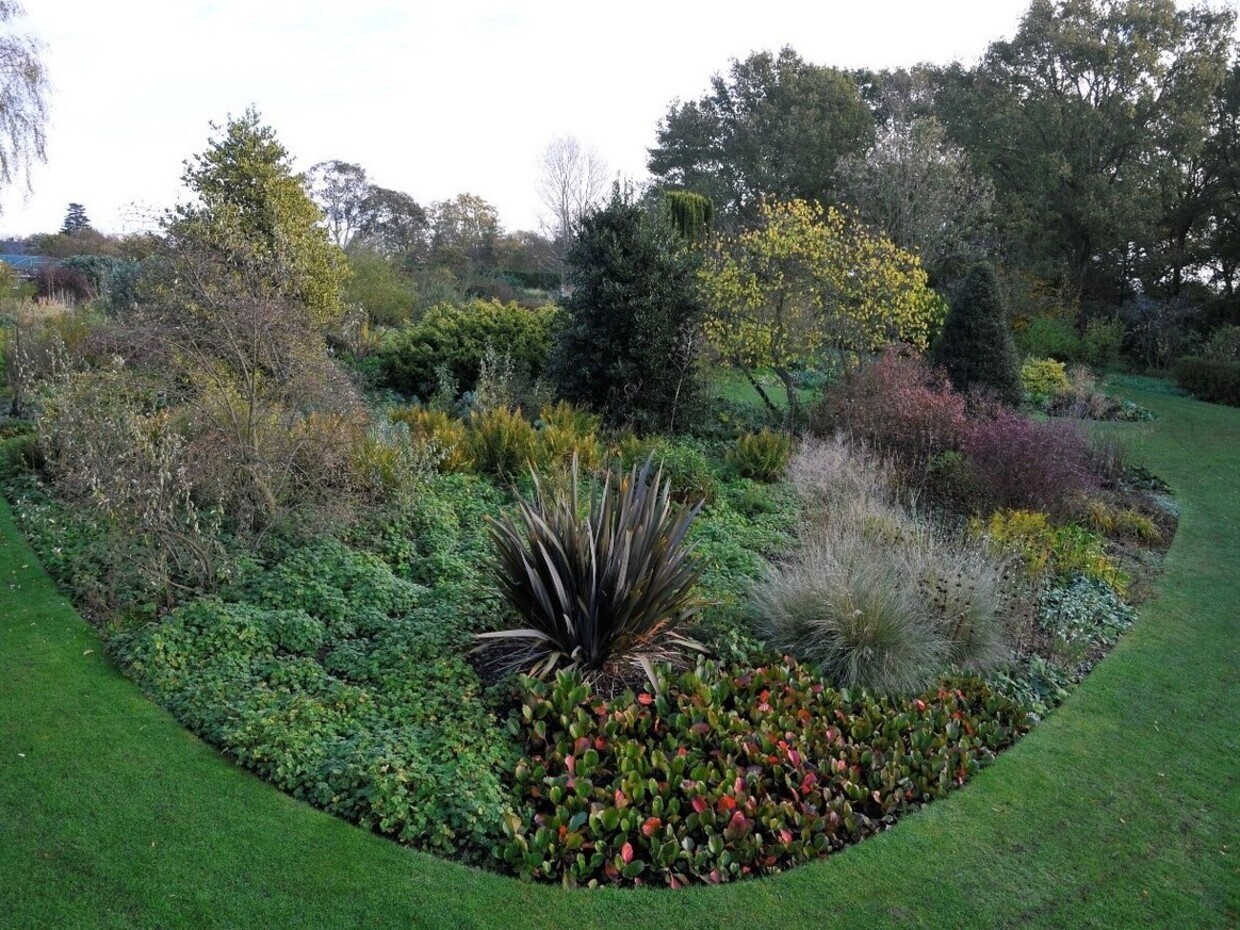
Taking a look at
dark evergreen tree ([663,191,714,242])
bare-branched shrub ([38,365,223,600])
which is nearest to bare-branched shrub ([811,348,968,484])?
bare-branched shrub ([38,365,223,600])

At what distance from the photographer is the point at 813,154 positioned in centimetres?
2953

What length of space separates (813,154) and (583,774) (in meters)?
28.7

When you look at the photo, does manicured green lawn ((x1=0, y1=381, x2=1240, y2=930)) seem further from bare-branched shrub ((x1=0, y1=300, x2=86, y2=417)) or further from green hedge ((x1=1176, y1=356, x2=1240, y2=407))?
green hedge ((x1=1176, y1=356, x2=1240, y2=407))

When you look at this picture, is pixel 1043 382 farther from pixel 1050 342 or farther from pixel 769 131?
pixel 769 131

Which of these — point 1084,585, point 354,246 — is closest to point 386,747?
point 1084,585

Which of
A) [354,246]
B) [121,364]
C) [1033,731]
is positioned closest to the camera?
[1033,731]

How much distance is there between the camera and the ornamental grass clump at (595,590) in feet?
16.5

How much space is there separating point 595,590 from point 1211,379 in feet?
59.1

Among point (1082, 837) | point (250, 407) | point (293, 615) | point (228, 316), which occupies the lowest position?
point (1082, 837)

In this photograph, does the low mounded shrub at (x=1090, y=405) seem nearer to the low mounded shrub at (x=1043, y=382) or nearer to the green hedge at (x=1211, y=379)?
the low mounded shrub at (x=1043, y=382)

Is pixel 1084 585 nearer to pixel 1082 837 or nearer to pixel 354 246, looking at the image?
pixel 1082 837

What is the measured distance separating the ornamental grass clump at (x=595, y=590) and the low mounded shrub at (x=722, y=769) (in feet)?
1.03

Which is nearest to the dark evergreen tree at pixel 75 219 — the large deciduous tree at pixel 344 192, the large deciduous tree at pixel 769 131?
the large deciduous tree at pixel 344 192

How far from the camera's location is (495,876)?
12.0 ft
